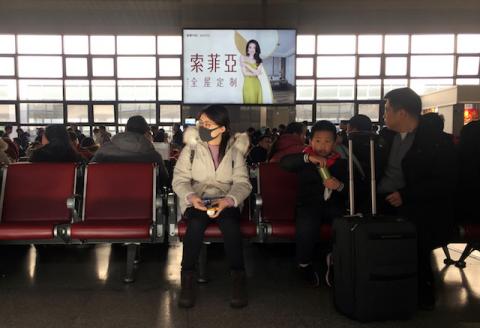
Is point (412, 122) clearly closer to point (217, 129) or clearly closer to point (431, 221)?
point (431, 221)

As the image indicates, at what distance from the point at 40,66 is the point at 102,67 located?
2.05 metres

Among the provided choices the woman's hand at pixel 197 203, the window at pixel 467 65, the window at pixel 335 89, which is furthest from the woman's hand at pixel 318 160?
the window at pixel 467 65

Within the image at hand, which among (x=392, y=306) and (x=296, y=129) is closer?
(x=392, y=306)

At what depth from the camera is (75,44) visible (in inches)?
598

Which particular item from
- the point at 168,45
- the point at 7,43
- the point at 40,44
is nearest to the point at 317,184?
the point at 168,45

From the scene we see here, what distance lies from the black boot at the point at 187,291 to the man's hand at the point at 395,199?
1.34 metres

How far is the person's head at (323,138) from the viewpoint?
3.26 metres

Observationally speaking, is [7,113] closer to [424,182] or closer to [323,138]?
[323,138]

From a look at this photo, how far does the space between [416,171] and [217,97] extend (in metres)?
6.57

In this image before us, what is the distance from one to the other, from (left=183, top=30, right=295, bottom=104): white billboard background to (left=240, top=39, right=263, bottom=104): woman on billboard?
0.08 m

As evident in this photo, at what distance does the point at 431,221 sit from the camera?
2922 mm

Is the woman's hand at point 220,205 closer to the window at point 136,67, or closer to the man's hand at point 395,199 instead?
the man's hand at point 395,199

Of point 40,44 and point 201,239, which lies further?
point 40,44

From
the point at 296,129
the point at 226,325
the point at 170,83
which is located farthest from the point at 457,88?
the point at 226,325
